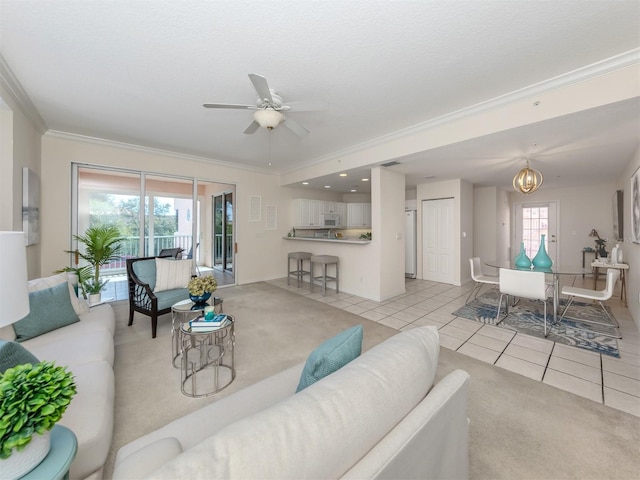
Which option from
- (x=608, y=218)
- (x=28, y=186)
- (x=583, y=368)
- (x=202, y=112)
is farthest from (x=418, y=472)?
(x=608, y=218)

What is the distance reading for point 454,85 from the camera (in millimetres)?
2518

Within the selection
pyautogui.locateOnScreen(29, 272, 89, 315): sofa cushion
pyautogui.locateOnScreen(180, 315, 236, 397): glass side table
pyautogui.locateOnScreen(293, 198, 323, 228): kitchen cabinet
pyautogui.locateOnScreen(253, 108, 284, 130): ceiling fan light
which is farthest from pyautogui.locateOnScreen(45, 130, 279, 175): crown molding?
pyautogui.locateOnScreen(180, 315, 236, 397): glass side table

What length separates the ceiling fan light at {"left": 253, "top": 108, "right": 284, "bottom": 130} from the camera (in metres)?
2.48

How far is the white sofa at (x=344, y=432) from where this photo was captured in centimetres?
57

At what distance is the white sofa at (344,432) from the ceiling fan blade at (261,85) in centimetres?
203

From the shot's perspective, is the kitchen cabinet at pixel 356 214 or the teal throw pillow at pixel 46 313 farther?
the kitchen cabinet at pixel 356 214

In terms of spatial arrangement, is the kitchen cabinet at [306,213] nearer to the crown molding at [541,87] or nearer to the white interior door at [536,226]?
the crown molding at [541,87]

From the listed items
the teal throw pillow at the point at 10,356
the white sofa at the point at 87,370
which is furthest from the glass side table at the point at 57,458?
the teal throw pillow at the point at 10,356

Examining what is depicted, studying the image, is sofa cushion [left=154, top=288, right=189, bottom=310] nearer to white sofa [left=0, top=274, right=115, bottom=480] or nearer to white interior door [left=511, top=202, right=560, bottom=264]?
white sofa [left=0, top=274, right=115, bottom=480]

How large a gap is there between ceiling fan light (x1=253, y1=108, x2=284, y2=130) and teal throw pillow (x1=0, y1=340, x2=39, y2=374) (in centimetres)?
230

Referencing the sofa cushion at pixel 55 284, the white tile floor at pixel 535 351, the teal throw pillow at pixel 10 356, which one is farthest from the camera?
the sofa cushion at pixel 55 284

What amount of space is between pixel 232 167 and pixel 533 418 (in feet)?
19.1

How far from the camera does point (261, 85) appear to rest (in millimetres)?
2070

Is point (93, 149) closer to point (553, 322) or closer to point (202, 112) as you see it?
point (202, 112)
